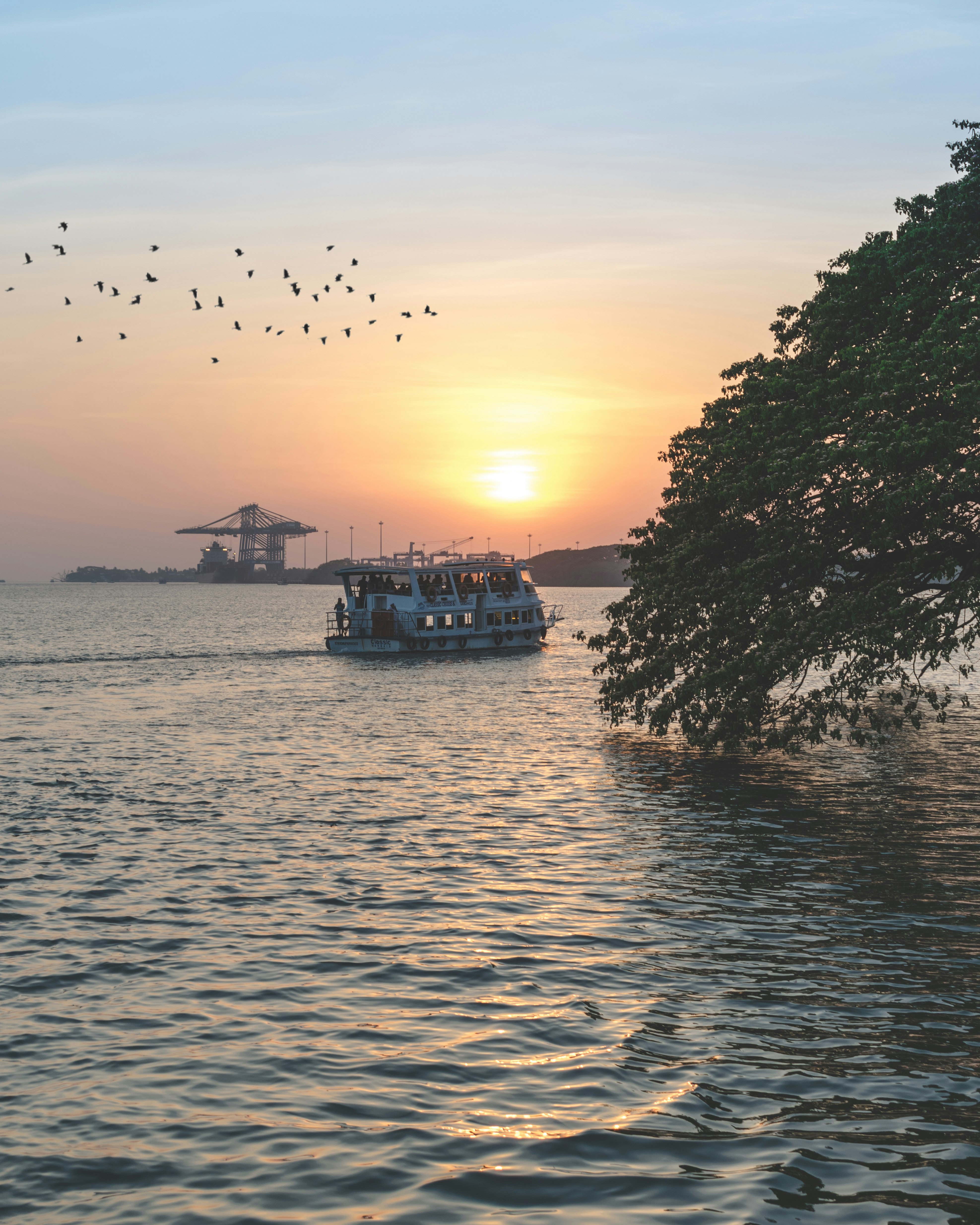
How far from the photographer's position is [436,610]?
276 ft

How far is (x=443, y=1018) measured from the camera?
487 inches

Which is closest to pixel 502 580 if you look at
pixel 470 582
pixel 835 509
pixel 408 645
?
pixel 470 582

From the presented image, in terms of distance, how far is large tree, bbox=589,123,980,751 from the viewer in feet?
82.9

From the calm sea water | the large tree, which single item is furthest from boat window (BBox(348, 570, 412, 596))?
the calm sea water

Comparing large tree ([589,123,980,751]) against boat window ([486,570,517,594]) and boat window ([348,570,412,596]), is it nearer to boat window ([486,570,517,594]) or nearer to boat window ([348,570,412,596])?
boat window ([348,570,412,596])

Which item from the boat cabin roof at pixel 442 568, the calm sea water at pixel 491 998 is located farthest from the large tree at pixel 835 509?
the boat cabin roof at pixel 442 568

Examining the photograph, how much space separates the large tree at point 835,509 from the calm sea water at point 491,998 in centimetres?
320

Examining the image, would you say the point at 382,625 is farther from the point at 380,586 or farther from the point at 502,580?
the point at 502,580

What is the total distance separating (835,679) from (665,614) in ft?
21.3

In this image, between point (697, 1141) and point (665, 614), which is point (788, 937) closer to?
point (697, 1141)

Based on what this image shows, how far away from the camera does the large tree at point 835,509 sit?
82.9 ft

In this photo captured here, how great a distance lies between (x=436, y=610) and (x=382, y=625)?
4.51 m

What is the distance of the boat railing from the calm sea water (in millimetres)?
51582

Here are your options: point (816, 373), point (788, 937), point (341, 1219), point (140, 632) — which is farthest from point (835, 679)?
point (140, 632)
